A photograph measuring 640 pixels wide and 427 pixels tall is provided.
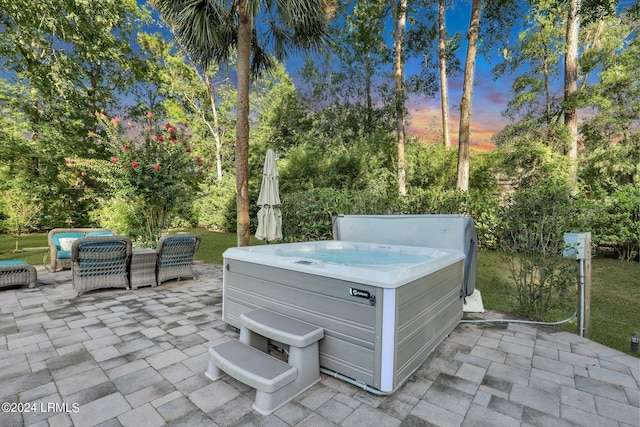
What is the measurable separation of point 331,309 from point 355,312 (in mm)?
207

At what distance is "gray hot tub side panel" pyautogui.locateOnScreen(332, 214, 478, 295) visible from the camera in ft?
11.0

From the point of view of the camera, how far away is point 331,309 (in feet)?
7.05

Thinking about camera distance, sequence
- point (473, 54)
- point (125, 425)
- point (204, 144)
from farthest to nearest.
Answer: point (204, 144) < point (473, 54) < point (125, 425)

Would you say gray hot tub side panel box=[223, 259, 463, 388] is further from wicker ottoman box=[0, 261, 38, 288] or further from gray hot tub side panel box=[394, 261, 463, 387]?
→ wicker ottoman box=[0, 261, 38, 288]

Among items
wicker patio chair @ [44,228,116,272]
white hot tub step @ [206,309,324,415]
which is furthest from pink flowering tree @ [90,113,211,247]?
white hot tub step @ [206,309,324,415]

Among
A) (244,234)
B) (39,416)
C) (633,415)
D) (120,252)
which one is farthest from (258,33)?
(633,415)

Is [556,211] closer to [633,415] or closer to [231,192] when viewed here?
[633,415]

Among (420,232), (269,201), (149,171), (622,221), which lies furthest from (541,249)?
(149,171)

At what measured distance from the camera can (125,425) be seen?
1614 millimetres

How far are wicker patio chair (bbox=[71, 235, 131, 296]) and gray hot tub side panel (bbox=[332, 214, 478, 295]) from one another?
3.04 metres

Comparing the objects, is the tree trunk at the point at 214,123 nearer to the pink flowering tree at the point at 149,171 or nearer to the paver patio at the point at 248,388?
the pink flowering tree at the point at 149,171

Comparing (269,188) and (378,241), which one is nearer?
(378,241)

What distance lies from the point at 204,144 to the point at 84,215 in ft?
19.8

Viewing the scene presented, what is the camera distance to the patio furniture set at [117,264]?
155 inches
